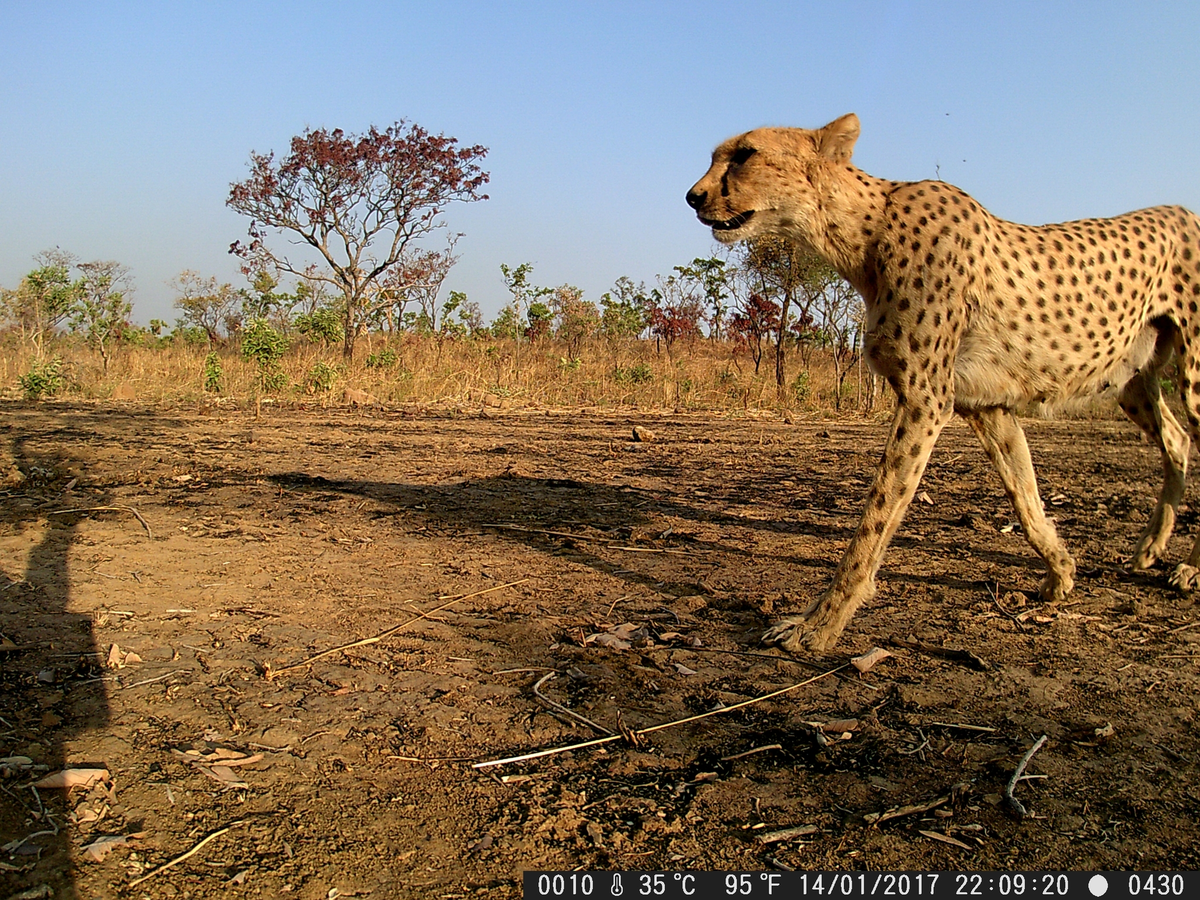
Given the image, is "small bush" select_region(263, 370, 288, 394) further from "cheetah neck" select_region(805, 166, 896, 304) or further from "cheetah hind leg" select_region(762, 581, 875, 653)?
"cheetah hind leg" select_region(762, 581, 875, 653)

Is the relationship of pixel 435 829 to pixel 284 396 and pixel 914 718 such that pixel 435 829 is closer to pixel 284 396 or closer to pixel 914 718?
pixel 914 718

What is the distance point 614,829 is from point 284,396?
44.3 feet

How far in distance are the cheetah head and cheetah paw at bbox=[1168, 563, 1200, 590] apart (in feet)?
7.65

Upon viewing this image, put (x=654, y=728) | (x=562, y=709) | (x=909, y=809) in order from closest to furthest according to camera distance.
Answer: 1. (x=909, y=809)
2. (x=654, y=728)
3. (x=562, y=709)

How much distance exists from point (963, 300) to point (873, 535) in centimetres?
110

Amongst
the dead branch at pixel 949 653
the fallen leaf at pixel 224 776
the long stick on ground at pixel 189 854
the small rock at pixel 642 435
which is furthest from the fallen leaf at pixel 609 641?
the small rock at pixel 642 435

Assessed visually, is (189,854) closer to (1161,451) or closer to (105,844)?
(105,844)

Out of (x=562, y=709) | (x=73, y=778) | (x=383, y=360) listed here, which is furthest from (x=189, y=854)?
(x=383, y=360)

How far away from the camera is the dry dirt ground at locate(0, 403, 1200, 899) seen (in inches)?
71.9

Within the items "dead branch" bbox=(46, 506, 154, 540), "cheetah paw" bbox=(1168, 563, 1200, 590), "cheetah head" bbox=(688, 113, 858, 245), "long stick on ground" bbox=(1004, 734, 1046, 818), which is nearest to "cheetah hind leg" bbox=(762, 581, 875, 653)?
"long stick on ground" bbox=(1004, 734, 1046, 818)

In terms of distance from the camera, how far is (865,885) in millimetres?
1734

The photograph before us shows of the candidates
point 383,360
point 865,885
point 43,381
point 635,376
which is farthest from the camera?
point 383,360

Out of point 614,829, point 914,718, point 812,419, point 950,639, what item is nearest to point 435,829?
point 614,829

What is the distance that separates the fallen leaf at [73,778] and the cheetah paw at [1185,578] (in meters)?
4.31
